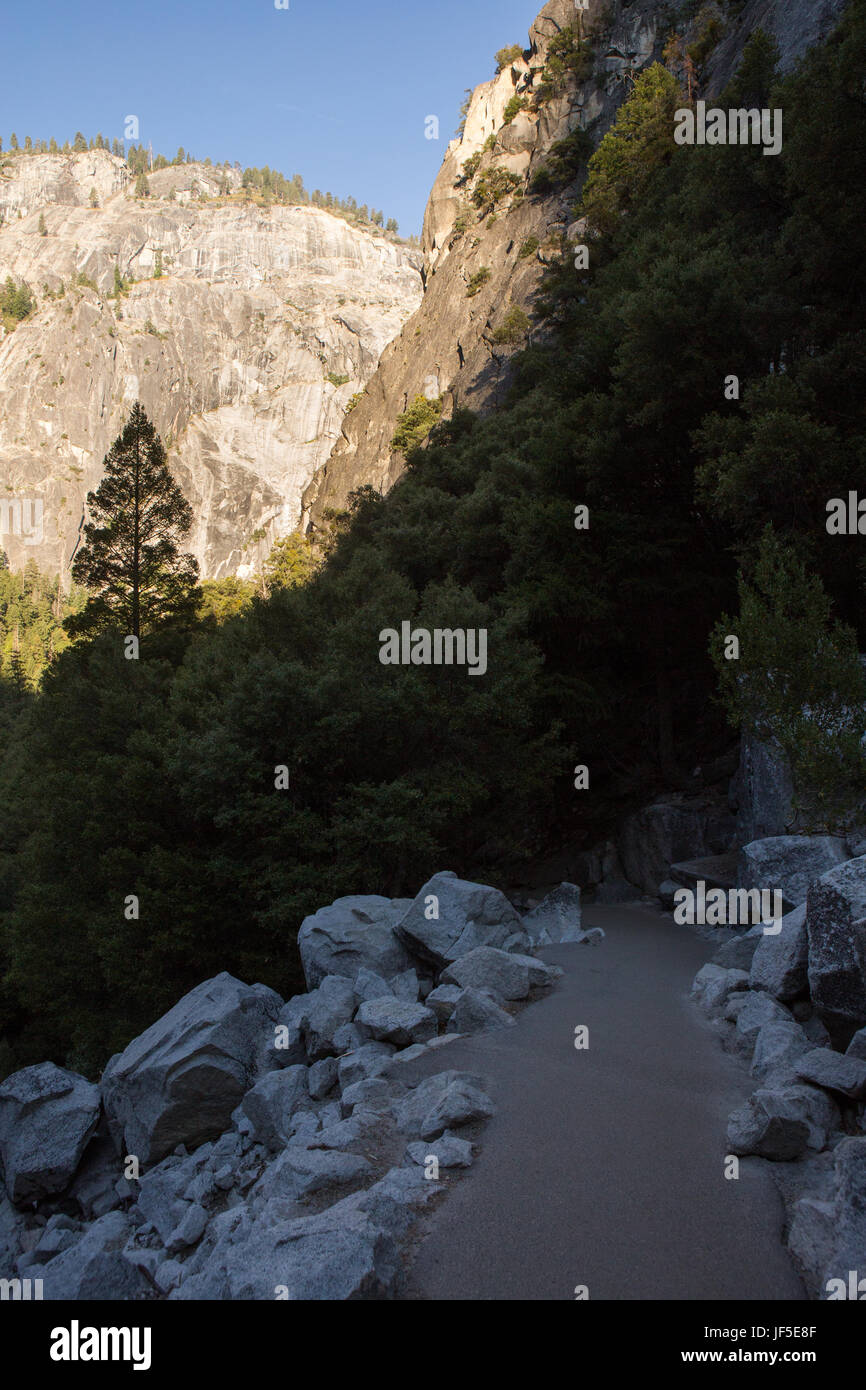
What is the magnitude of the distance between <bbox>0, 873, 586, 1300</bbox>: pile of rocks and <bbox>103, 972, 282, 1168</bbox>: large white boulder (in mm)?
28

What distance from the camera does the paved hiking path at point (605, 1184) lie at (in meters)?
4.90

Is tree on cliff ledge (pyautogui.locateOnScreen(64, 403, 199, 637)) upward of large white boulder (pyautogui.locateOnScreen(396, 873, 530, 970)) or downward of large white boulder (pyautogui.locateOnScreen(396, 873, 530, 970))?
upward

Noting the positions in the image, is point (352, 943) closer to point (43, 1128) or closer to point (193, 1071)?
point (193, 1071)

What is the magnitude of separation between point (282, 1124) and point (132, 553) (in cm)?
3207

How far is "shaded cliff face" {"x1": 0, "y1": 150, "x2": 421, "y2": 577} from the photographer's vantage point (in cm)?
14862

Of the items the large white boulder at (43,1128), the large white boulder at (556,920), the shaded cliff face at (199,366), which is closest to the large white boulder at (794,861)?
the large white boulder at (556,920)

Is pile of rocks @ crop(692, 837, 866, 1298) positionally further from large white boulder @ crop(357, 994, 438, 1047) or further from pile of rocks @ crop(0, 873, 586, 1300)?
large white boulder @ crop(357, 994, 438, 1047)

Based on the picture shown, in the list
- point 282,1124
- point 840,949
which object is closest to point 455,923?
point 282,1124

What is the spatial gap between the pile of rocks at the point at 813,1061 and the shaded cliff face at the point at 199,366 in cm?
14325

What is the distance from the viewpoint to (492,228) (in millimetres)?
68938

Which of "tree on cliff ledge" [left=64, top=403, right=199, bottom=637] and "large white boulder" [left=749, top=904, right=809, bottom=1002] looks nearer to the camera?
"large white boulder" [left=749, top=904, right=809, bottom=1002]

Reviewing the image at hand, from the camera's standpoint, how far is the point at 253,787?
19.3m

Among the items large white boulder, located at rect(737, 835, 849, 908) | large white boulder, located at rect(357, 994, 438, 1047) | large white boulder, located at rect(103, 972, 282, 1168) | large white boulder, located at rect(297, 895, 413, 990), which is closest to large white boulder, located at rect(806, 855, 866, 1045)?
large white boulder, located at rect(737, 835, 849, 908)
